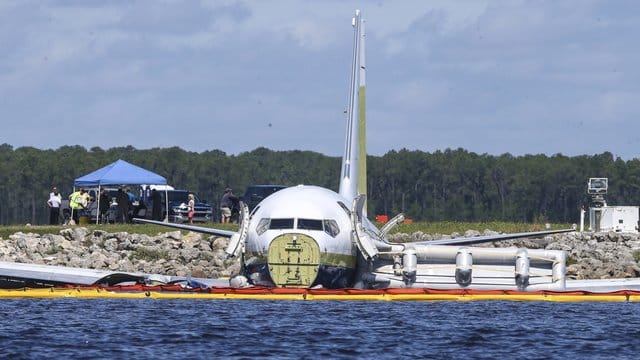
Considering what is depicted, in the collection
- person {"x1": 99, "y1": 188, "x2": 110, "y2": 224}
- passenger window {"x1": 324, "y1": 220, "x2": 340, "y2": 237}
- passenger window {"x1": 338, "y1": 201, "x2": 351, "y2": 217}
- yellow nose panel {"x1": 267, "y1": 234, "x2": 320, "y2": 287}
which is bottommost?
yellow nose panel {"x1": 267, "y1": 234, "x2": 320, "y2": 287}

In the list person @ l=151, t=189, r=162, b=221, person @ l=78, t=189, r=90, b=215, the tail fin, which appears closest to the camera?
the tail fin

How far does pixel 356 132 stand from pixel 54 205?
26538mm

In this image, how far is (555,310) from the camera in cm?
4825

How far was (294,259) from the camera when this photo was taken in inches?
2016

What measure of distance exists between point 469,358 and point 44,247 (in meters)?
44.3

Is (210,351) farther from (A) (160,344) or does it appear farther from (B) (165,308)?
(B) (165,308)

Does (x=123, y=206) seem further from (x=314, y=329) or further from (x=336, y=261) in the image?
(x=314, y=329)

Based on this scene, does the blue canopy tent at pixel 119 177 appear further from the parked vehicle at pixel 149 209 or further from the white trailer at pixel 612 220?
the white trailer at pixel 612 220

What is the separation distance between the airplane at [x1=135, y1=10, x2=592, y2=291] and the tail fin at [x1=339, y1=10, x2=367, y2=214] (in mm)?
6773

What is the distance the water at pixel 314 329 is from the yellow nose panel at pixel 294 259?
1997 millimetres

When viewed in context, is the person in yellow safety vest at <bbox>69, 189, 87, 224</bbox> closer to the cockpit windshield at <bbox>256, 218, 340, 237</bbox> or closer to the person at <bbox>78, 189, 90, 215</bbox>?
the person at <bbox>78, 189, 90, 215</bbox>

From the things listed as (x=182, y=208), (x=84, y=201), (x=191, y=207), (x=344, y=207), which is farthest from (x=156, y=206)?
(x=344, y=207)

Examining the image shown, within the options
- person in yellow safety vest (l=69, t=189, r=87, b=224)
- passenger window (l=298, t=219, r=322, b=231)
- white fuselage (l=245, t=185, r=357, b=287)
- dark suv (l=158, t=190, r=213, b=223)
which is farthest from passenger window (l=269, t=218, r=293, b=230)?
dark suv (l=158, t=190, r=213, b=223)

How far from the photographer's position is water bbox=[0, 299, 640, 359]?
120ft
